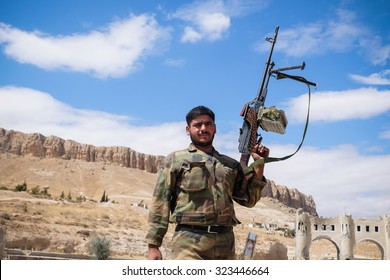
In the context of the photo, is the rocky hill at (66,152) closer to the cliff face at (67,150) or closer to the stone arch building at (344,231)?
the cliff face at (67,150)

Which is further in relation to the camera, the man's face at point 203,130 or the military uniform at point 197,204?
the man's face at point 203,130

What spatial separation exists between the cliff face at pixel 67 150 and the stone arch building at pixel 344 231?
6102 centimetres

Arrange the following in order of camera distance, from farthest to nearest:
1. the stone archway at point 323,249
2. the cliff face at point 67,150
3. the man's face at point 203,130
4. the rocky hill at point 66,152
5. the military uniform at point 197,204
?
the cliff face at point 67,150 < the rocky hill at point 66,152 < the stone archway at point 323,249 < the man's face at point 203,130 < the military uniform at point 197,204

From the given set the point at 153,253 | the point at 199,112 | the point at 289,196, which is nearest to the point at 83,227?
the point at 153,253

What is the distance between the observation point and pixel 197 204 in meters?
4.02

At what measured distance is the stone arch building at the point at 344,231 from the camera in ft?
166

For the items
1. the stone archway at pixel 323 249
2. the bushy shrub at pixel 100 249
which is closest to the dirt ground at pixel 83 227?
the stone archway at pixel 323 249

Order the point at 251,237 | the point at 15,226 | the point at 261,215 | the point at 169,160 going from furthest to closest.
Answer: the point at 261,215 → the point at 15,226 → the point at 251,237 → the point at 169,160

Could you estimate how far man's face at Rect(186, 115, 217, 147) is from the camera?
4211mm

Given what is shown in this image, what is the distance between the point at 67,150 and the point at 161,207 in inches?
4766
